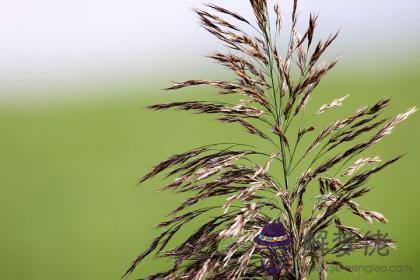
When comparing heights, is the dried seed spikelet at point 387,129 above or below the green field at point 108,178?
above

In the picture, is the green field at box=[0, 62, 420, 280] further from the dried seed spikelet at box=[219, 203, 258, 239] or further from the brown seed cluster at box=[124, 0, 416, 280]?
the dried seed spikelet at box=[219, 203, 258, 239]

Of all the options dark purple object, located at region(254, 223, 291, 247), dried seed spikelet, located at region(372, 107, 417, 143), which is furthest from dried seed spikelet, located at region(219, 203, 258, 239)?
dried seed spikelet, located at region(372, 107, 417, 143)

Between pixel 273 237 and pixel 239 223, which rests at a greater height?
pixel 239 223

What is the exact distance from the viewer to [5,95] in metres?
4.78

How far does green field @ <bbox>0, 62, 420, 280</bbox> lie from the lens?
3.57m

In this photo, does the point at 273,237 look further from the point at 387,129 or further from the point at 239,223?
the point at 387,129

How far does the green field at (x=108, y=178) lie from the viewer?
357 cm

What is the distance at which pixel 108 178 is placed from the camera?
3.97m

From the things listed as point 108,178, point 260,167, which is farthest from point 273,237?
point 108,178

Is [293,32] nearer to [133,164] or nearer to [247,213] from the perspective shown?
[247,213]

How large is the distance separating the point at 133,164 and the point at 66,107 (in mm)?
996

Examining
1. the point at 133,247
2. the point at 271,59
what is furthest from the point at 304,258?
the point at 133,247

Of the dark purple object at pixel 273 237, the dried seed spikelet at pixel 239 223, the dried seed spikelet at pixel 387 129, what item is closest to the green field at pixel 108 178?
the dark purple object at pixel 273 237

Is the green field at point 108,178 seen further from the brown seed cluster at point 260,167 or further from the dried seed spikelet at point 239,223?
→ the dried seed spikelet at point 239,223
